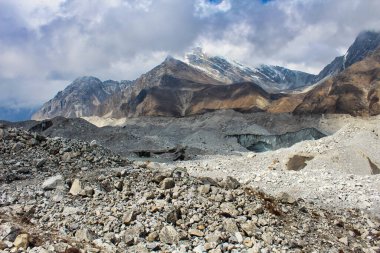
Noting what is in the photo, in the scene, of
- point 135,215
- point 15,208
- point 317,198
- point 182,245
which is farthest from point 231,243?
point 317,198

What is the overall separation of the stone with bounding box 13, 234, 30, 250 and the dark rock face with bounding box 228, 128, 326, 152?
135 ft

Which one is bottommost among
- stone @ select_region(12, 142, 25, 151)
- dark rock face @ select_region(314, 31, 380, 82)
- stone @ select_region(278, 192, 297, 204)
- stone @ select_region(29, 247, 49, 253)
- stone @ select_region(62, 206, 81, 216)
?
stone @ select_region(29, 247, 49, 253)

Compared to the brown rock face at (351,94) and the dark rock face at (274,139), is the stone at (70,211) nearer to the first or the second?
the dark rock face at (274,139)

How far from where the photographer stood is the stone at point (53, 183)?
1086 cm

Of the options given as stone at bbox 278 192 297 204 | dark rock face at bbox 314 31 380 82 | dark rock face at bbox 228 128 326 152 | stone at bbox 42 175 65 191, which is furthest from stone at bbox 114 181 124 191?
dark rock face at bbox 314 31 380 82

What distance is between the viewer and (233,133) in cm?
5275

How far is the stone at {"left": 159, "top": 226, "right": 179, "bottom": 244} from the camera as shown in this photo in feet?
29.2

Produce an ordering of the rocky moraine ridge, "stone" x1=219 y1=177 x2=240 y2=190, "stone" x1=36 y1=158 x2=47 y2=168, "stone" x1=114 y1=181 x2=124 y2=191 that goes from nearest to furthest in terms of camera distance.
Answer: the rocky moraine ridge < "stone" x1=114 y1=181 x2=124 y2=191 < "stone" x1=219 y1=177 x2=240 y2=190 < "stone" x1=36 y1=158 x2=47 y2=168

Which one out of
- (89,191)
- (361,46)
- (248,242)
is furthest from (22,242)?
(361,46)

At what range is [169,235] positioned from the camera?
8.98m

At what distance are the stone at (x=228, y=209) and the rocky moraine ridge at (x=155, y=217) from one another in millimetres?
22

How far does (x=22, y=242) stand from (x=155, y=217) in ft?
9.48

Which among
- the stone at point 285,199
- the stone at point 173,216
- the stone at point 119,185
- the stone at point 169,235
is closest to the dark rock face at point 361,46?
the stone at point 285,199

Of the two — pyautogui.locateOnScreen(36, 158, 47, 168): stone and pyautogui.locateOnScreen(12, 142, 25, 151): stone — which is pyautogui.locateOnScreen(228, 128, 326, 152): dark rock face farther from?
pyautogui.locateOnScreen(36, 158, 47, 168): stone
